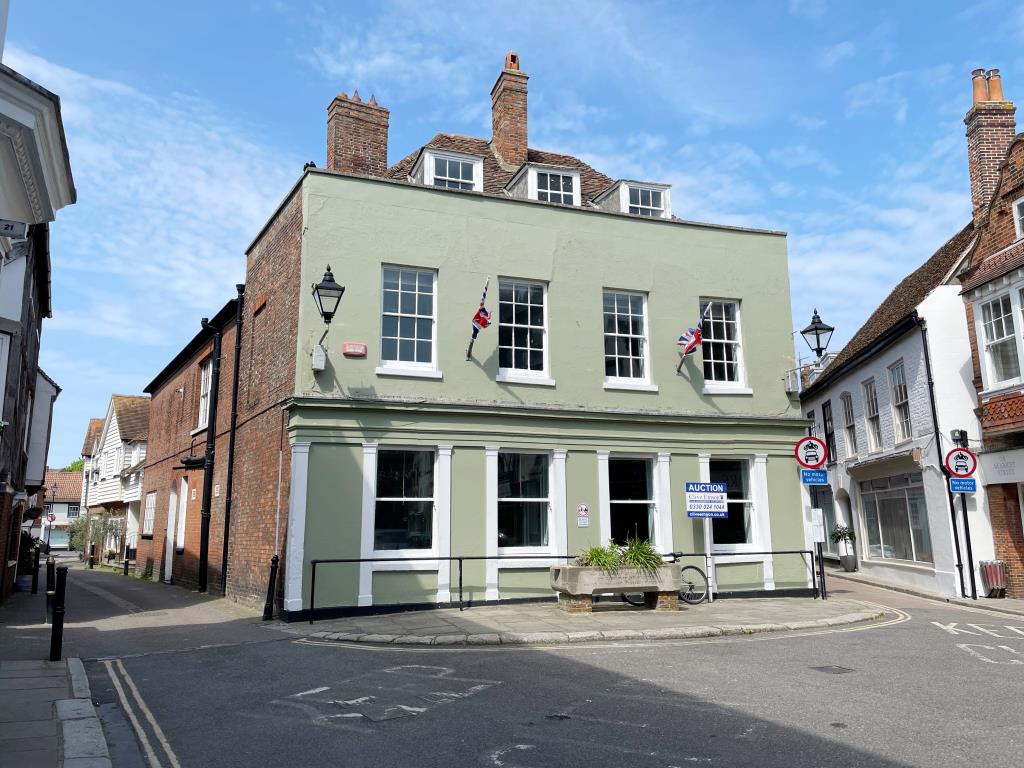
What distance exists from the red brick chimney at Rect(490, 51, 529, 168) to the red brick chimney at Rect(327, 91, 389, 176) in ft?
13.8

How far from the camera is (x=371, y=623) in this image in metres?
12.1

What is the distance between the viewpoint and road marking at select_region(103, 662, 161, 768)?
5.77 m

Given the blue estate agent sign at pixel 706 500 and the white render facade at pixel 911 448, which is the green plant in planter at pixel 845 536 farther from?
the blue estate agent sign at pixel 706 500

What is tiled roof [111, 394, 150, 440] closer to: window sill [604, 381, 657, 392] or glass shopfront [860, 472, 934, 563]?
window sill [604, 381, 657, 392]

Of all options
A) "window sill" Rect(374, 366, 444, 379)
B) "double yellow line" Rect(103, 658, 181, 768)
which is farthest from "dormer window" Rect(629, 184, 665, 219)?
"double yellow line" Rect(103, 658, 181, 768)

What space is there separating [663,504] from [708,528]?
3.44 feet

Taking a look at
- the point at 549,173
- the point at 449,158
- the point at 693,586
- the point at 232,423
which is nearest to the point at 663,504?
the point at 693,586

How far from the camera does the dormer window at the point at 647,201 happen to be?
1761cm

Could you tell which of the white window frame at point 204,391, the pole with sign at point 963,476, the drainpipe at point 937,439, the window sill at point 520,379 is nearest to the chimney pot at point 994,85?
the drainpipe at point 937,439

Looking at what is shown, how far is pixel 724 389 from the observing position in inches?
650

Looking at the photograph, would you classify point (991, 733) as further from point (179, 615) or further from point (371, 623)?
point (179, 615)

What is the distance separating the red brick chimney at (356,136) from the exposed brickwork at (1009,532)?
616 inches

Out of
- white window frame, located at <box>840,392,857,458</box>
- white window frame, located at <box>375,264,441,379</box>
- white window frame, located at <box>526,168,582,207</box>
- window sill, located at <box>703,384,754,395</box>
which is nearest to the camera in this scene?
white window frame, located at <box>375,264,441,379</box>

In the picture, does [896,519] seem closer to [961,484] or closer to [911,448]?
[911,448]
